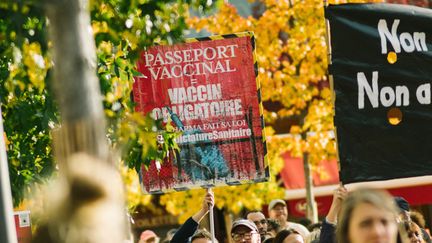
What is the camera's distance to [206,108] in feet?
33.6

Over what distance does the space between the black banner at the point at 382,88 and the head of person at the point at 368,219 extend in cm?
361

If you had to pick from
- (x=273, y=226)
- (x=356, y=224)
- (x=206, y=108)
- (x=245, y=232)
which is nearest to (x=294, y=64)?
(x=273, y=226)

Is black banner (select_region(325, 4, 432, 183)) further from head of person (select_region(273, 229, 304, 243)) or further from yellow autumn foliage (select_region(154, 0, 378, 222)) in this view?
yellow autumn foliage (select_region(154, 0, 378, 222))

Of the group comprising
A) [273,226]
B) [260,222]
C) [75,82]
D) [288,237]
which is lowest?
[273,226]

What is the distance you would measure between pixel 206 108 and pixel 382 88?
5.14ft

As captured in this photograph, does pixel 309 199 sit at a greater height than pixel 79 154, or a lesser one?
lesser

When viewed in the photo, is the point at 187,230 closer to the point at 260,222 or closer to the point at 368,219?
the point at 260,222

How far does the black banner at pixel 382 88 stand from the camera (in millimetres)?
9234

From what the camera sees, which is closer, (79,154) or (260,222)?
(79,154)

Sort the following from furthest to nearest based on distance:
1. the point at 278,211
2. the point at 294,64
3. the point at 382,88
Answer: the point at 294,64 < the point at 278,211 < the point at 382,88

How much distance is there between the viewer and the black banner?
9234 millimetres

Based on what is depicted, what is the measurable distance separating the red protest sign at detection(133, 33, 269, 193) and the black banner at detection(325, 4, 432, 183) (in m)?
1.14

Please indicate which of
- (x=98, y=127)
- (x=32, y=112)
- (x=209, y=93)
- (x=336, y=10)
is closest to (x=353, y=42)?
(x=336, y=10)

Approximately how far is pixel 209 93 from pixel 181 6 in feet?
8.05
